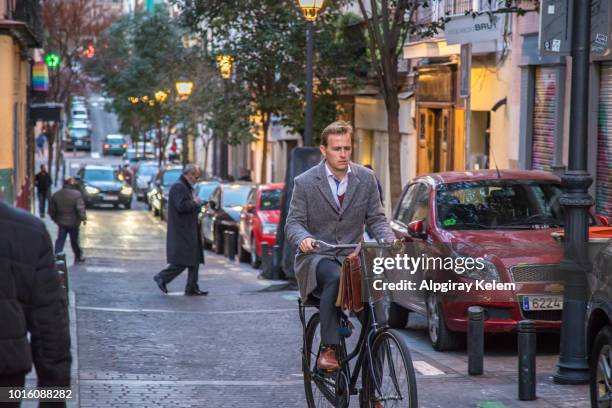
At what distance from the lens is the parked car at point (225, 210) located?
94.9 feet

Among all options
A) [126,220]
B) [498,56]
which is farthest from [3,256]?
[126,220]

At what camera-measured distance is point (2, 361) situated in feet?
16.5

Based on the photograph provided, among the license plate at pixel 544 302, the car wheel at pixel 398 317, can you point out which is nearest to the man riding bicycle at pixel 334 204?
the license plate at pixel 544 302

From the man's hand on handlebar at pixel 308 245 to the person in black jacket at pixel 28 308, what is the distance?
118 inches

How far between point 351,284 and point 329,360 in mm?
582

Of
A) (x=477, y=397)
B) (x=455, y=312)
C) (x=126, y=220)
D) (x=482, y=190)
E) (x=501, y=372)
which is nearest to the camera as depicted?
(x=477, y=397)

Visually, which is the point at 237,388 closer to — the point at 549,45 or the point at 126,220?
the point at 549,45

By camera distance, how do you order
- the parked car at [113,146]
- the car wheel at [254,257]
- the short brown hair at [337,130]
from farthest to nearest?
the parked car at [113,146] → the car wheel at [254,257] → the short brown hair at [337,130]

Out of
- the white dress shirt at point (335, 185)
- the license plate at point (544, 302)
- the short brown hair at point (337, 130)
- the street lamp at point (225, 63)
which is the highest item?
the street lamp at point (225, 63)

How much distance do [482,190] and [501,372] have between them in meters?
2.57

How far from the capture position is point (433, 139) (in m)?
31.2

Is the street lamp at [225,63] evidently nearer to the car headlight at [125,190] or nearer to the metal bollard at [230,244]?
the metal bollard at [230,244]

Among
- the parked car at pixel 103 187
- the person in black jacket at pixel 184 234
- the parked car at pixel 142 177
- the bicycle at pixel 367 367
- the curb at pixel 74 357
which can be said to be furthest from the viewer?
the parked car at pixel 142 177

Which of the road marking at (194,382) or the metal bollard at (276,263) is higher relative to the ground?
the road marking at (194,382)
